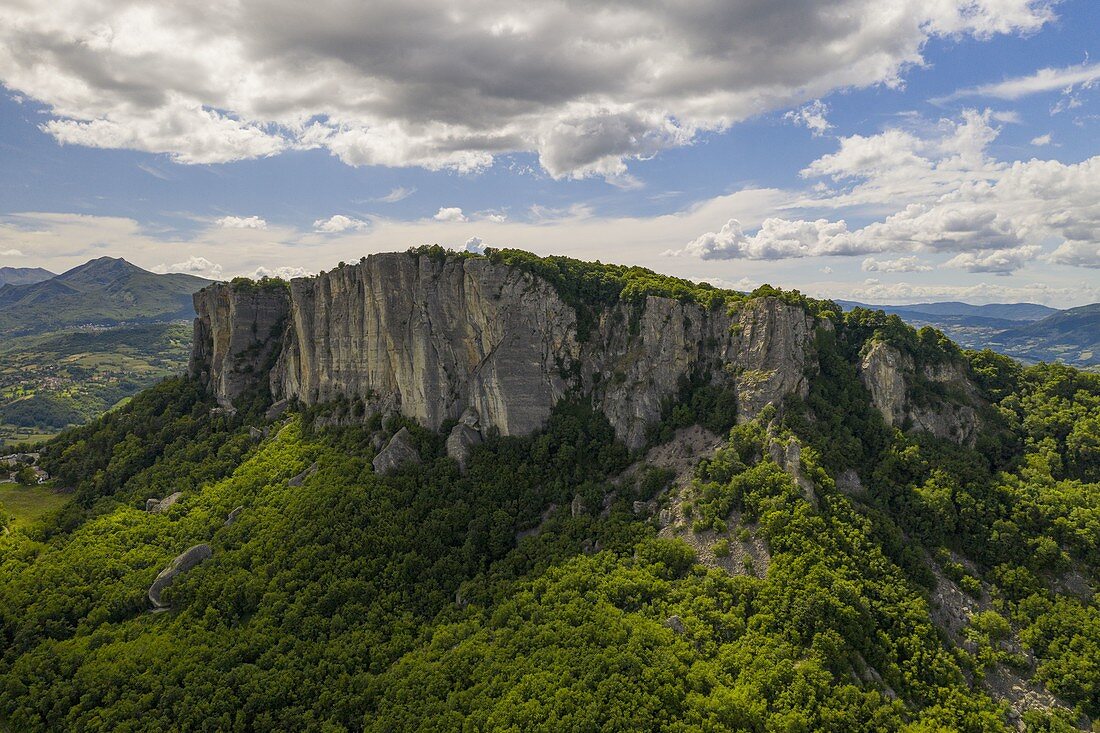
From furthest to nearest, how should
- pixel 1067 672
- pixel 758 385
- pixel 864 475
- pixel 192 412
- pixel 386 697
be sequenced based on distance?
pixel 192 412 → pixel 758 385 → pixel 864 475 → pixel 386 697 → pixel 1067 672

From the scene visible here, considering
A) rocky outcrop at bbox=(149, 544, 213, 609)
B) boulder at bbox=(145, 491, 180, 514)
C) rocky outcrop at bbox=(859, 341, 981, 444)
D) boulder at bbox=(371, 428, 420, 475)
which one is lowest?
rocky outcrop at bbox=(149, 544, 213, 609)

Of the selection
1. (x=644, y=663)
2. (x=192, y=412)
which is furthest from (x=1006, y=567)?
(x=192, y=412)

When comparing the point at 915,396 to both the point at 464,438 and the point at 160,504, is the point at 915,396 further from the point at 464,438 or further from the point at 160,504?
the point at 160,504

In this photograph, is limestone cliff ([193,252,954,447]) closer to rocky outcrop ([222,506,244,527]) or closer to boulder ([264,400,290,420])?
boulder ([264,400,290,420])

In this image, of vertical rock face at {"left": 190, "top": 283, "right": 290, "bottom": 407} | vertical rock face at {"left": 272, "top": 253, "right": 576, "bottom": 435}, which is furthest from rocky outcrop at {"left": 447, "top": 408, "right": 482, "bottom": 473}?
vertical rock face at {"left": 190, "top": 283, "right": 290, "bottom": 407}

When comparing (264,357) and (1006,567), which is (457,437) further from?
(1006,567)
